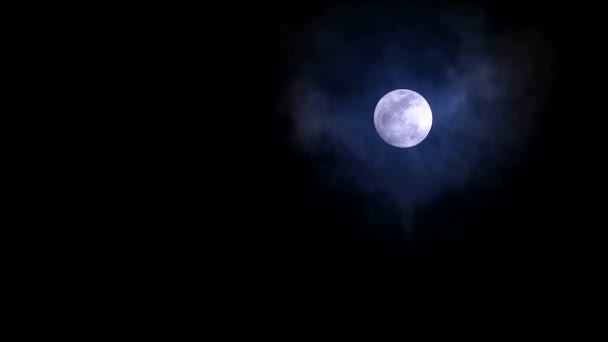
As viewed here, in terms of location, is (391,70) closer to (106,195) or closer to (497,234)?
(497,234)

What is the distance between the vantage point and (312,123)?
6.70m

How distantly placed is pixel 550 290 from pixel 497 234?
158cm

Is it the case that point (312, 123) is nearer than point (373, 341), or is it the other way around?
point (312, 123)

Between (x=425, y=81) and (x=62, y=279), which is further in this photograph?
(x=425, y=81)

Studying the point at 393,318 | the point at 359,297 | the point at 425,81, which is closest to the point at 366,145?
the point at 425,81

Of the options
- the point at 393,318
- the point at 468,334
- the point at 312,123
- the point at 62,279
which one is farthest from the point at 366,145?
the point at 62,279

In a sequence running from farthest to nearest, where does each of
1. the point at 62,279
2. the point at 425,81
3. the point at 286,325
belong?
the point at 286,325 → the point at 425,81 → the point at 62,279

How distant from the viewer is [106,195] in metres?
6.24

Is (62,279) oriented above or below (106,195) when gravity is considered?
below

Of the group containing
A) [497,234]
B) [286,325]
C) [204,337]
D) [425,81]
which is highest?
[425,81]

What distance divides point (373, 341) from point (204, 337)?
312cm

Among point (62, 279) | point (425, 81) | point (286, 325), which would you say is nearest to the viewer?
point (62, 279)

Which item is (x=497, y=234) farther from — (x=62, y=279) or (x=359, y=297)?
(x=62, y=279)

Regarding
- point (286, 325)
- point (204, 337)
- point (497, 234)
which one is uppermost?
point (497, 234)
